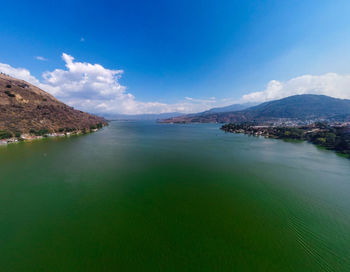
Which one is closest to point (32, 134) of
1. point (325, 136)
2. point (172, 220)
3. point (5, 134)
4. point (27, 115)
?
point (5, 134)

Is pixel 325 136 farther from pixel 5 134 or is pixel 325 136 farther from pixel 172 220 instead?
pixel 5 134

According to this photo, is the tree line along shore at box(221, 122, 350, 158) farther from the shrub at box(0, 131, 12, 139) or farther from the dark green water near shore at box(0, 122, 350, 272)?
the shrub at box(0, 131, 12, 139)

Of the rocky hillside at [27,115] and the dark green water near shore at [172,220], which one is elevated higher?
the rocky hillside at [27,115]

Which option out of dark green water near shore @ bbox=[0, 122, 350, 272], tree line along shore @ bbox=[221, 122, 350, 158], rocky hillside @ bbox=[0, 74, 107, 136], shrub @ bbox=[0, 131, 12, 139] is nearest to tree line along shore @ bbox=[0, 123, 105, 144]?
shrub @ bbox=[0, 131, 12, 139]

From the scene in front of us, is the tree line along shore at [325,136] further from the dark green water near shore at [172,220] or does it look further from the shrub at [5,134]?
the shrub at [5,134]

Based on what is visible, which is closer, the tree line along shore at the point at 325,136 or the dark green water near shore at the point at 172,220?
the dark green water near shore at the point at 172,220

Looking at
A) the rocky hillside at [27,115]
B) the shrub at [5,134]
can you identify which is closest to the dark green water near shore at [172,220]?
the shrub at [5,134]

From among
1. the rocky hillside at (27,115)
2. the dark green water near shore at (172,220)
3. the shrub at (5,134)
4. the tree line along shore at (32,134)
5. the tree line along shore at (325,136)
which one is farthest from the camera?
the rocky hillside at (27,115)

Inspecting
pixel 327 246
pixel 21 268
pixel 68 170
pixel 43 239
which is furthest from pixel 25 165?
pixel 327 246
